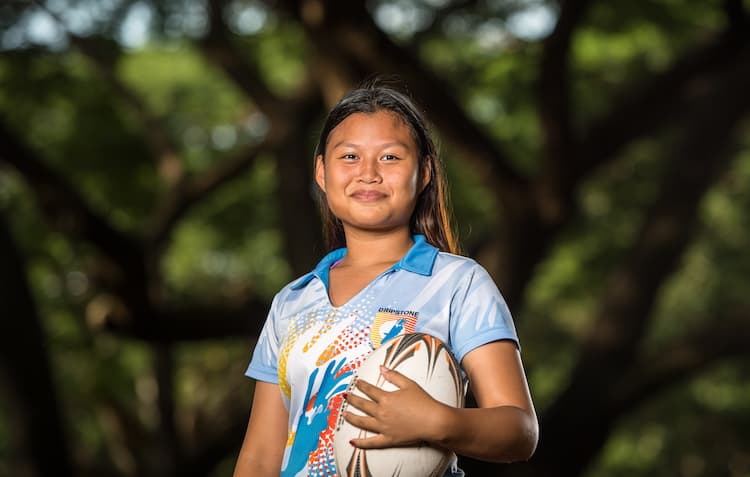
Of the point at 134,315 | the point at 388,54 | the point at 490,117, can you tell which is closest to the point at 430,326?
the point at 388,54

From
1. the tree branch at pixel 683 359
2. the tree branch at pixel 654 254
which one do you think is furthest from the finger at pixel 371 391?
the tree branch at pixel 683 359

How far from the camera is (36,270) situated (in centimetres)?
1351

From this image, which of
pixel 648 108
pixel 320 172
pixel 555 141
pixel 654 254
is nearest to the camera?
pixel 320 172

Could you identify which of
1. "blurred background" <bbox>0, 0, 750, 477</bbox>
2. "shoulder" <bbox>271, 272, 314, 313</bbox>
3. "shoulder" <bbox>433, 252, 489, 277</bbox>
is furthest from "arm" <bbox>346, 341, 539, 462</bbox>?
"blurred background" <bbox>0, 0, 750, 477</bbox>

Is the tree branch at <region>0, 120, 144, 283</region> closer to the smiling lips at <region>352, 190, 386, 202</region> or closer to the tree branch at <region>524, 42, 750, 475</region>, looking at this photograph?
the tree branch at <region>524, 42, 750, 475</region>

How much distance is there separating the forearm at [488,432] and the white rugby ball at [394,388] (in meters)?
0.05

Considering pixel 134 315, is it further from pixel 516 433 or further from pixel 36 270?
pixel 516 433

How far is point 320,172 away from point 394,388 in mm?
683

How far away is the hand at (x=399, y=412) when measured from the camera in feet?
5.50

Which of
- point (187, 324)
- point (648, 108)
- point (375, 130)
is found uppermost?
point (375, 130)

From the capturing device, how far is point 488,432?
5.73 ft

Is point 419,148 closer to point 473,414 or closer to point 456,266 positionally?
point 456,266

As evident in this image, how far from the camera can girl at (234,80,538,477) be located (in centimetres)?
174

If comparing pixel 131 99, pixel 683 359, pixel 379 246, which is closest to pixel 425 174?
pixel 379 246
